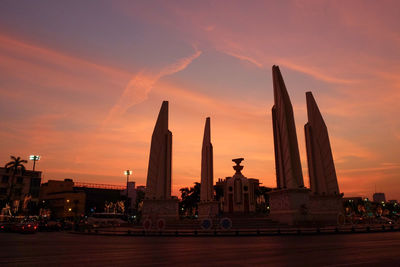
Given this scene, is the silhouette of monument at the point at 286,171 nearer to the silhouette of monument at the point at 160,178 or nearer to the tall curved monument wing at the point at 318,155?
the tall curved monument wing at the point at 318,155

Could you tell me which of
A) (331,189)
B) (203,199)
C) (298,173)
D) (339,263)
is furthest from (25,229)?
(331,189)

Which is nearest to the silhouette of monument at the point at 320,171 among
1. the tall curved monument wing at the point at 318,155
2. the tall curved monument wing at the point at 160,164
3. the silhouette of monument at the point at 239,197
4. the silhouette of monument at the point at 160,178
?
the tall curved monument wing at the point at 318,155

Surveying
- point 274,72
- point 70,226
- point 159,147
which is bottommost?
point 70,226

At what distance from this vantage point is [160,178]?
38.9m

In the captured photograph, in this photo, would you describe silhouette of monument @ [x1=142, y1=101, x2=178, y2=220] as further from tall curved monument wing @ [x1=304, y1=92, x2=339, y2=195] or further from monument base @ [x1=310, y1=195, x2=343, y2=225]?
tall curved monument wing @ [x1=304, y1=92, x2=339, y2=195]

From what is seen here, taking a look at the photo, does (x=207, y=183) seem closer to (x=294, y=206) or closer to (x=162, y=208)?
(x=162, y=208)

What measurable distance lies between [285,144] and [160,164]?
1602 centimetres

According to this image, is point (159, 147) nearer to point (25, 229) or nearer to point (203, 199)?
point (203, 199)

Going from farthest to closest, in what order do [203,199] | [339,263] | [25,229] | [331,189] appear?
[203,199], [331,189], [25,229], [339,263]

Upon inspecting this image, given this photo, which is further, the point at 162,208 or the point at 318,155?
the point at 318,155

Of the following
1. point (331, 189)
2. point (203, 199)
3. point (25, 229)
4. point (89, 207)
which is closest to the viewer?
point (25, 229)

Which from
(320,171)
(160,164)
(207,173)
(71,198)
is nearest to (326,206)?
(320,171)

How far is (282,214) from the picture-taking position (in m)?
32.6

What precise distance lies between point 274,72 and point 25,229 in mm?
33568
